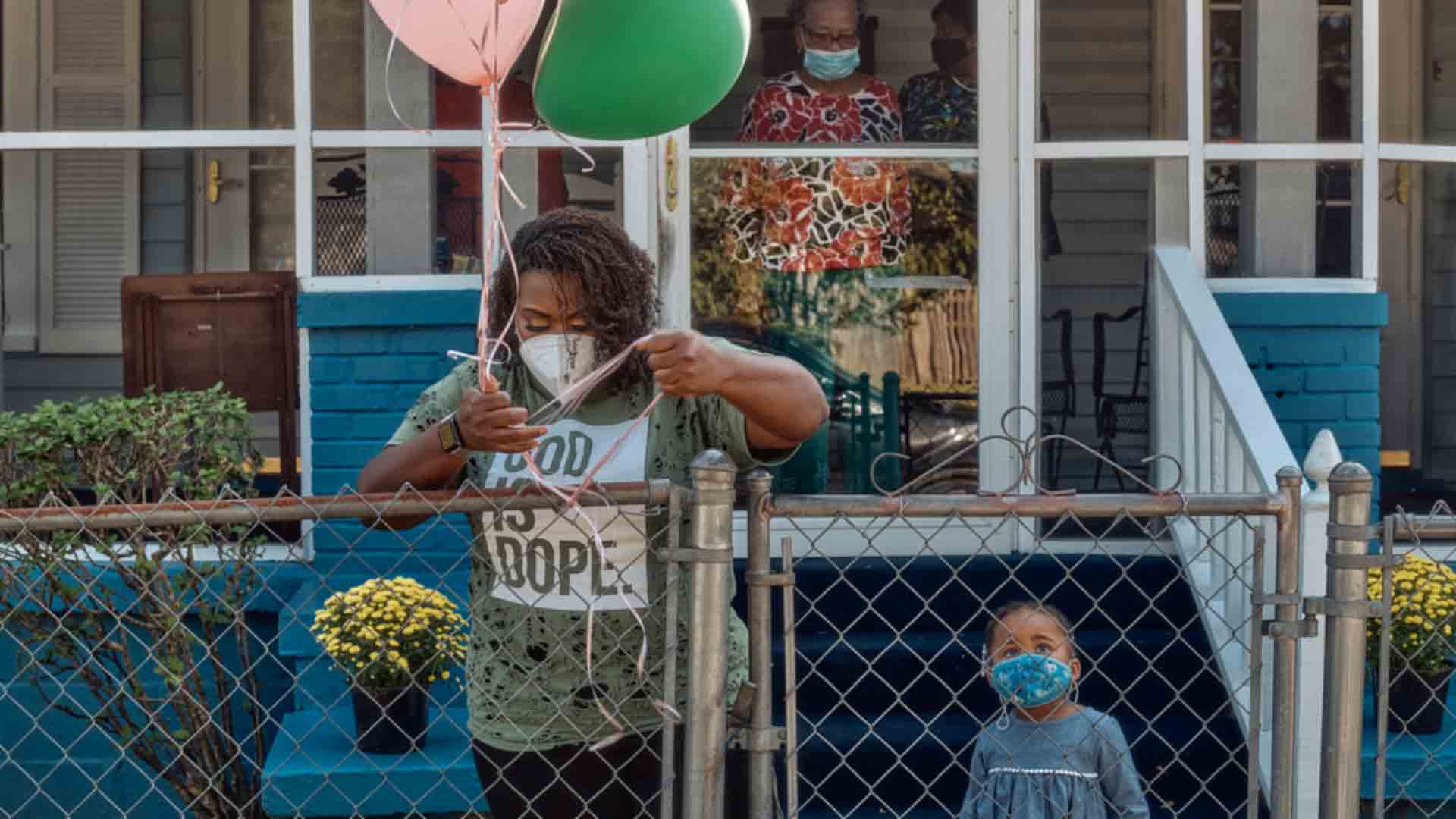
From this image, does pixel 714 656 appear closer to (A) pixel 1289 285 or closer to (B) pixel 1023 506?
(B) pixel 1023 506

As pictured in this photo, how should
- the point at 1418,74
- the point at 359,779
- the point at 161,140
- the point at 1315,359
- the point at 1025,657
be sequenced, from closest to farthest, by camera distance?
the point at 1025,657
the point at 359,779
the point at 1315,359
the point at 161,140
the point at 1418,74

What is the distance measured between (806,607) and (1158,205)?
170 cm

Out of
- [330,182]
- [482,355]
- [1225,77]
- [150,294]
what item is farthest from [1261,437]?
[150,294]

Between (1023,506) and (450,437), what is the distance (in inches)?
34.5

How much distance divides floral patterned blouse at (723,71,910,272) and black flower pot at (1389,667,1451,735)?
6.80 ft

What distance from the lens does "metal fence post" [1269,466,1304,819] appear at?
2.99 m

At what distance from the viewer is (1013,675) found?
11.8 feet

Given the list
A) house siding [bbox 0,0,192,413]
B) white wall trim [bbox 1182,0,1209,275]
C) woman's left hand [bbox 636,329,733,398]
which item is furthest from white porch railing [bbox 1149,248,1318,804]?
house siding [bbox 0,0,192,413]

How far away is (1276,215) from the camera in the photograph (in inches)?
240

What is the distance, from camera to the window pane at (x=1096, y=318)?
652cm

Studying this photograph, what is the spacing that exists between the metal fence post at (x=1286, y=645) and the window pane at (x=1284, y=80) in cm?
329

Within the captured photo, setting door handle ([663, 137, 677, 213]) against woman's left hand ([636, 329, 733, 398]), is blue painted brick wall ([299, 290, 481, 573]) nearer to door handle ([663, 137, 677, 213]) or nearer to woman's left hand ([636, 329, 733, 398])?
door handle ([663, 137, 677, 213])

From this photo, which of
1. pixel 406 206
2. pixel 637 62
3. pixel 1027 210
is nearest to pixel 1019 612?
A: pixel 637 62

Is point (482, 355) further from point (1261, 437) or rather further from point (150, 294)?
point (150, 294)
